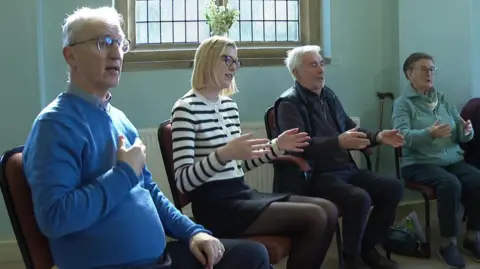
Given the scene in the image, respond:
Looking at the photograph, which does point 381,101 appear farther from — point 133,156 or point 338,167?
point 133,156

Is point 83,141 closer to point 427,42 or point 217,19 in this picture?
point 217,19

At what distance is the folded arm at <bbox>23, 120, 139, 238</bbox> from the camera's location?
1.42m

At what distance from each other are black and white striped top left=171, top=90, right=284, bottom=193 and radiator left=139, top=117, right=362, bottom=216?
1138 millimetres

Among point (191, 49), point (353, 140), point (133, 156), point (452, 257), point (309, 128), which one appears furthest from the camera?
point (191, 49)

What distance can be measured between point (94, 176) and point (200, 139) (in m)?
0.71

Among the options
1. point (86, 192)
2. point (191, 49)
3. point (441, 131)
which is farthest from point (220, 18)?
point (86, 192)

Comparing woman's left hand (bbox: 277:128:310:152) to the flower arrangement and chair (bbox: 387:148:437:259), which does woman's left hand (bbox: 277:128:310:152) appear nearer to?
chair (bbox: 387:148:437:259)

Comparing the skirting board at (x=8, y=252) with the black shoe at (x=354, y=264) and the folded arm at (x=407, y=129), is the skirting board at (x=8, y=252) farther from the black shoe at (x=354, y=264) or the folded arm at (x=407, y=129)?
the folded arm at (x=407, y=129)

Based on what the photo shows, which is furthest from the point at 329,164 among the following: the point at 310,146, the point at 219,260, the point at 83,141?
the point at 83,141

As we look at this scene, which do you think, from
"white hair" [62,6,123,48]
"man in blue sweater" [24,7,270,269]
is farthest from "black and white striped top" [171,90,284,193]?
"white hair" [62,6,123,48]

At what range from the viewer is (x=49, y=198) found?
1.41 meters

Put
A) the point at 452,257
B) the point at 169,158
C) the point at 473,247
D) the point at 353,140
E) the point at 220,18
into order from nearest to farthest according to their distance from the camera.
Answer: the point at 169,158, the point at 353,140, the point at 452,257, the point at 473,247, the point at 220,18

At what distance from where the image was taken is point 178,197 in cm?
226

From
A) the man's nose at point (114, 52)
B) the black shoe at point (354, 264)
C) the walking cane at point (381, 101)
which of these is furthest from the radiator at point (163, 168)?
the man's nose at point (114, 52)
